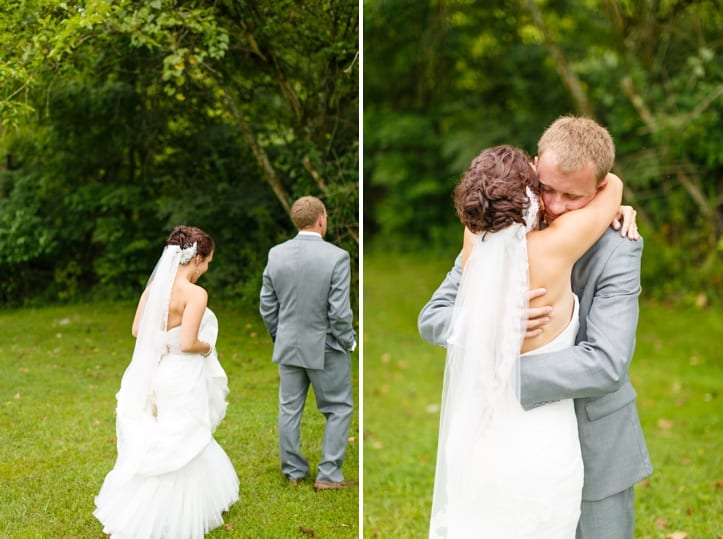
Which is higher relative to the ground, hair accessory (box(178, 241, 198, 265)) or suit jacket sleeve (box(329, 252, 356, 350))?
hair accessory (box(178, 241, 198, 265))

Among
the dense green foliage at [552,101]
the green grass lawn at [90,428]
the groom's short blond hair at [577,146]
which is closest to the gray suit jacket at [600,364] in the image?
the groom's short blond hair at [577,146]

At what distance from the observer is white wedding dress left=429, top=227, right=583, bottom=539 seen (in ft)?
8.14

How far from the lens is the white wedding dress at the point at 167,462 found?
3.40 meters

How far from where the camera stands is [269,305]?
3859 millimetres

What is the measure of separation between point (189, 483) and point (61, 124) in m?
1.70

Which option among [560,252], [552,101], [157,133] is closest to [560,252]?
[560,252]

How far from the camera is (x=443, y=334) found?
2686 mm

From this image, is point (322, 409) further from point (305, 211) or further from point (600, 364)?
point (600, 364)

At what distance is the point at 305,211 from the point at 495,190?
160 centimetres

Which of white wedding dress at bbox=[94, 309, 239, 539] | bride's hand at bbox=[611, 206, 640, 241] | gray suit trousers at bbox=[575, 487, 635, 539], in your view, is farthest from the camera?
white wedding dress at bbox=[94, 309, 239, 539]

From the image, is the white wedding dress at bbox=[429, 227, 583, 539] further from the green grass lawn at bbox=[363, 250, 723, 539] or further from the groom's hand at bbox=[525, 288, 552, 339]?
the green grass lawn at bbox=[363, 250, 723, 539]

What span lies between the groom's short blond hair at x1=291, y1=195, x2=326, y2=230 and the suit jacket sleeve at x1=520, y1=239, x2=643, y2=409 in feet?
5.21

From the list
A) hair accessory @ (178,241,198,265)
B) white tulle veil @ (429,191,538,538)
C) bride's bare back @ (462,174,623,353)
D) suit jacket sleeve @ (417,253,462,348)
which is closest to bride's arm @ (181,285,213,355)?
hair accessory @ (178,241,198,265)

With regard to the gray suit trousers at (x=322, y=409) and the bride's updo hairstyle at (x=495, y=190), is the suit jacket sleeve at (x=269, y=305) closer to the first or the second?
the gray suit trousers at (x=322, y=409)
